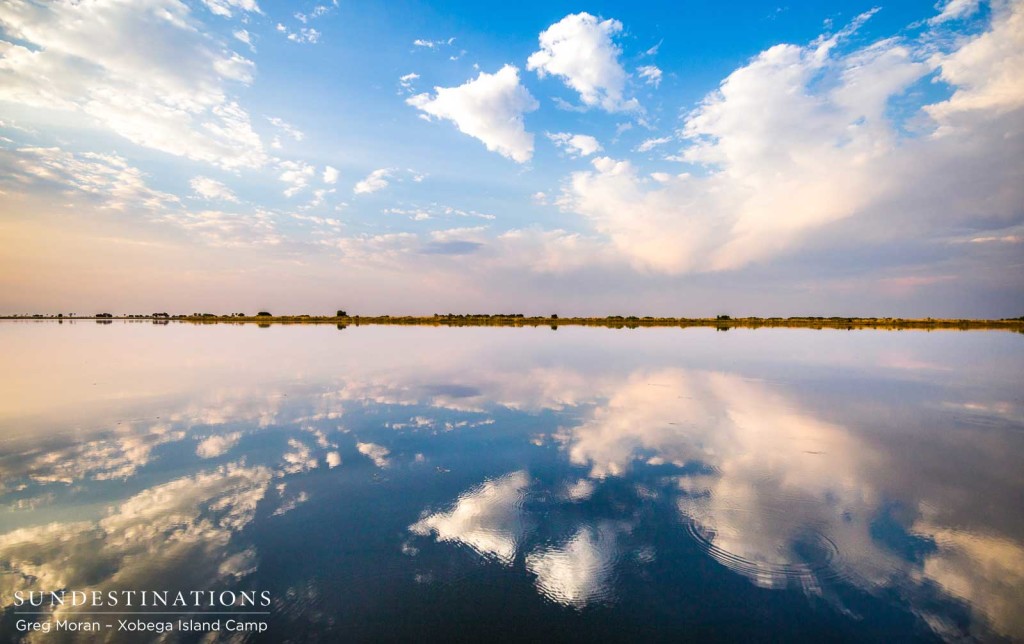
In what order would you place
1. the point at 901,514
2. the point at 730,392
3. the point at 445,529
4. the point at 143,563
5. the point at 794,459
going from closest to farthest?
the point at 143,563
the point at 445,529
the point at 901,514
the point at 794,459
the point at 730,392

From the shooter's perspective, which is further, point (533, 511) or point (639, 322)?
point (639, 322)

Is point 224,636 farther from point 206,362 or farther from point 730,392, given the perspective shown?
point 206,362

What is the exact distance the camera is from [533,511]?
24.4 feet

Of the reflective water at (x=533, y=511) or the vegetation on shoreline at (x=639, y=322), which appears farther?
the vegetation on shoreline at (x=639, y=322)

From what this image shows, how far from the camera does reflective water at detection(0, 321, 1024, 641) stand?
4977mm

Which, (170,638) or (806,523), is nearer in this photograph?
(170,638)

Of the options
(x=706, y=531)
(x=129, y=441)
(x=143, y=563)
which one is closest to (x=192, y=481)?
(x=143, y=563)

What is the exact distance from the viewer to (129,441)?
36.4 feet

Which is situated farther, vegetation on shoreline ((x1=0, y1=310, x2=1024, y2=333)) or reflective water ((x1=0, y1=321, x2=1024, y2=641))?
vegetation on shoreline ((x1=0, y1=310, x2=1024, y2=333))

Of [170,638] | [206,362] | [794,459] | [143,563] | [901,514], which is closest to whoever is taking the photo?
[170,638]

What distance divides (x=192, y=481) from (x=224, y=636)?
17.5 ft

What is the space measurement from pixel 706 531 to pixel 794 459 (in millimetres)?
5133

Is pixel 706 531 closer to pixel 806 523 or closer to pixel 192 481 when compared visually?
pixel 806 523

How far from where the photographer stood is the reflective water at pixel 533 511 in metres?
4.98
